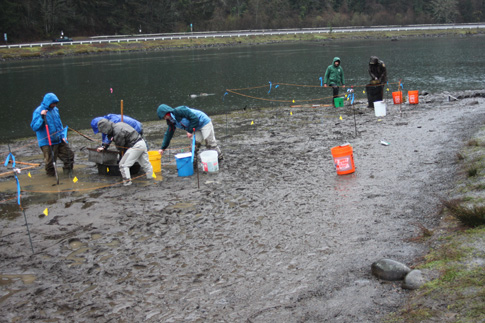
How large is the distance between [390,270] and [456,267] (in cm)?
75

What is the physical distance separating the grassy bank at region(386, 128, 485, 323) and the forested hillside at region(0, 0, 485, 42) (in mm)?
83310

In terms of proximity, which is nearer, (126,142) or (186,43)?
(126,142)

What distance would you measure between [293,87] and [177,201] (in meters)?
20.7

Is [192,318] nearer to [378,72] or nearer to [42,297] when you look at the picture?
[42,297]

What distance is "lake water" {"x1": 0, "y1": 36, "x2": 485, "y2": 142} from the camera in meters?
24.0

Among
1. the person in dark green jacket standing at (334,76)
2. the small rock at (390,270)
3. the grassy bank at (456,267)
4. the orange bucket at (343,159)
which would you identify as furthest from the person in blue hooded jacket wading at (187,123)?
the person in dark green jacket standing at (334,76)

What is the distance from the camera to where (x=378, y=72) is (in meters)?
17.1

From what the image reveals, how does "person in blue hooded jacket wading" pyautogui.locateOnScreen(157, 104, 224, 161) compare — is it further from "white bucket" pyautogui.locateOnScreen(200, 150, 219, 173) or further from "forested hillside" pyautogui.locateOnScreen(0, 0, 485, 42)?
"forested hillside" pyautogui.locateOnScreen(0, 0, 485, 42)

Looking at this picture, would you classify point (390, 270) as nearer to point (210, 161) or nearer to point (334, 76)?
point (210, 161)

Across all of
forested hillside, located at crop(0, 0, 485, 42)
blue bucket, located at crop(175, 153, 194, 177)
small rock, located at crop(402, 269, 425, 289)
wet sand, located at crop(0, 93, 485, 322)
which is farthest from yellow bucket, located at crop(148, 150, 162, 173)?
forested hillside, located at crop(0, 0, 485, 42)

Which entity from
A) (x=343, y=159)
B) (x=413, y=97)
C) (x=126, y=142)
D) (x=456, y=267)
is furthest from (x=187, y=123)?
(x=413, y=97)

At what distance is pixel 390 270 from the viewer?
5.73 meters

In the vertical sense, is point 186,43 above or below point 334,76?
above

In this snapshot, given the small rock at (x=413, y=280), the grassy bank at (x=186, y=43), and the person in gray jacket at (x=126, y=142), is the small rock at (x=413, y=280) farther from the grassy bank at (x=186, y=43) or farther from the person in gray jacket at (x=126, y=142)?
the grassy bank at (x=186, y=43)
